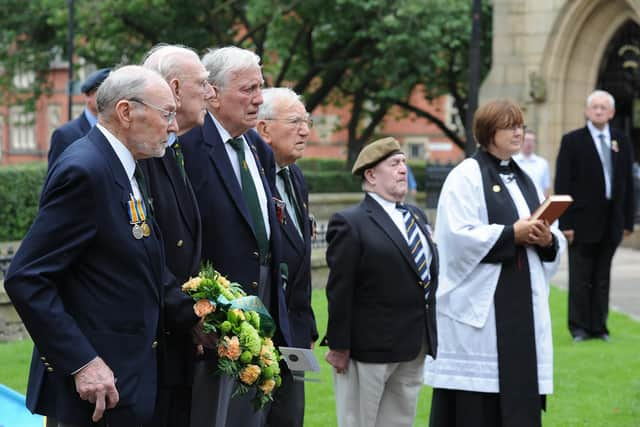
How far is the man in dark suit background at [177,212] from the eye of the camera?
493cm

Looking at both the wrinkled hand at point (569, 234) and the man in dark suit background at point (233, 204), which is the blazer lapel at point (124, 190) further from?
the wrinkled hand at point (569, 234)

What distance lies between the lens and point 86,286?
436 cm

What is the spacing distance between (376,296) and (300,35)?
83.8 ft

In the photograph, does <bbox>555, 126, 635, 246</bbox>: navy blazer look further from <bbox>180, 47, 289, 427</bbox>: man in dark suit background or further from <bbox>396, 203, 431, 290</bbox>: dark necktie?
<bbox>180, 47, 289, 427</bbox>: man in dark suit background

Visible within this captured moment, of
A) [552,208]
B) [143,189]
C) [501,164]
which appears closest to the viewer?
[143,189]

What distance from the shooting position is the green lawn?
343 inches

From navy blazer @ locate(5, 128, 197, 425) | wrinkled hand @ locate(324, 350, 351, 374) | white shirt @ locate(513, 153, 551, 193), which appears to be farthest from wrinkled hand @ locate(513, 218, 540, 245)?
white shirt @ locate(513, 153, 551, 193)

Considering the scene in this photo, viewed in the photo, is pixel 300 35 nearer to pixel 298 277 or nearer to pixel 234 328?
pixel 298 277

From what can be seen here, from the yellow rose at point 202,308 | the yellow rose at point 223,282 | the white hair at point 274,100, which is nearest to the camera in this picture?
the yellow rose at point 202,308

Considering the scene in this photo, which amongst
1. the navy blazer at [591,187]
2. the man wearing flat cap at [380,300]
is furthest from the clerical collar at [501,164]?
the navy blazer at [591,187]

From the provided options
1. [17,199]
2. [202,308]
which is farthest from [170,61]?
[17,199]

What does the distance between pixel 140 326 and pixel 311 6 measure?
2626 centimetres

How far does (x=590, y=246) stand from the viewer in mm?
12133

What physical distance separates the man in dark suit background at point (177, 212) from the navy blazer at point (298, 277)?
89 centimetres
